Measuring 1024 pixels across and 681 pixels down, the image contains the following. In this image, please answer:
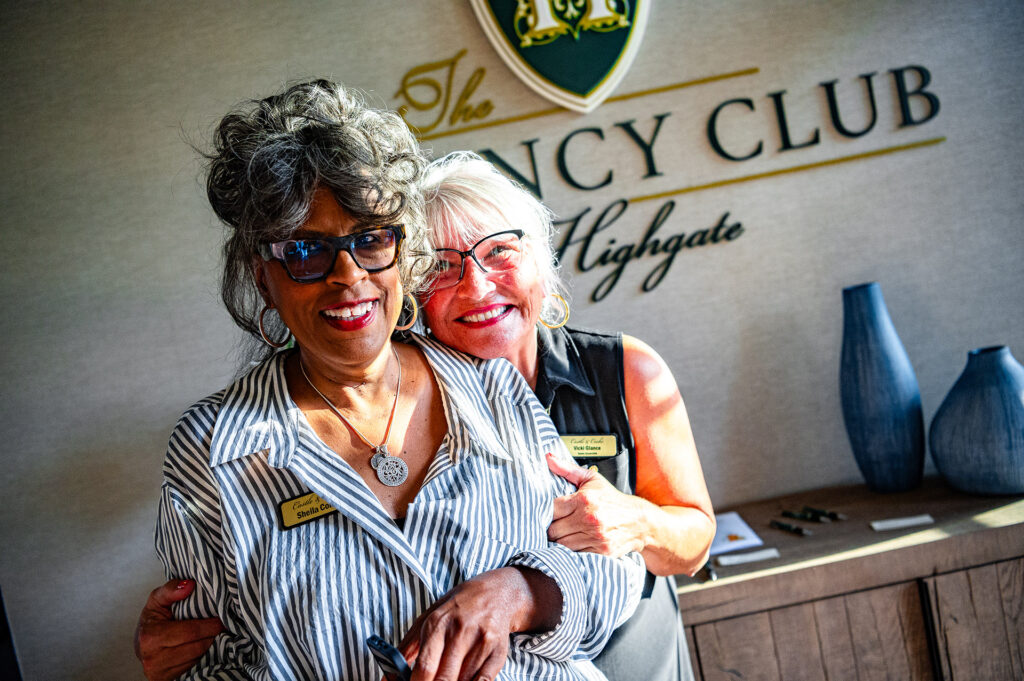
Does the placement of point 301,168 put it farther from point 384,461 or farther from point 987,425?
point 987,425

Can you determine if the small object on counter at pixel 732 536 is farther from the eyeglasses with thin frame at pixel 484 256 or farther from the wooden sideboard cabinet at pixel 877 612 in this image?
the eyeglasses with thin frame at pixel 484 256

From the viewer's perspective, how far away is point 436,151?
9.42 ft

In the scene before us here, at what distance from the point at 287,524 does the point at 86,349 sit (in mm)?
2083

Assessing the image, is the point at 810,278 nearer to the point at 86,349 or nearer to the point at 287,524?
the point at 287,524

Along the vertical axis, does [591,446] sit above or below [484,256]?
below

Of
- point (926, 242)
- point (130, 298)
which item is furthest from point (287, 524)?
point (926, 242)

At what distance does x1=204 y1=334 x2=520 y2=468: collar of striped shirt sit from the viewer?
1347 millimetres

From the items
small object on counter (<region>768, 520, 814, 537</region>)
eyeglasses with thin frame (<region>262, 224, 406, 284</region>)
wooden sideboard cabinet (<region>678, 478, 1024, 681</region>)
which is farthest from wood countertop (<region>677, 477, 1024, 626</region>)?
eyeglasses with thin frame (<region>262, 224, 406, 284</region>)

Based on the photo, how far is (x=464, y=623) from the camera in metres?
1.21

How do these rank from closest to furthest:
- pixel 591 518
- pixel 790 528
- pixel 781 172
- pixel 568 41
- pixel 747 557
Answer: pixel 591 518 → pixel 747 557 → pixel 790 528 → pixel 568 41 → pixel 781 172

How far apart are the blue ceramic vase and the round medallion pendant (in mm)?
2163

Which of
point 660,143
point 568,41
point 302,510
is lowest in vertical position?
point 302,510

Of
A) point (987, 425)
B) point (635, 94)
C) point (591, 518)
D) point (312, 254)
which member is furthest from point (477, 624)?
point (635, 94)

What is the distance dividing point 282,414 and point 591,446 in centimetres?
88
